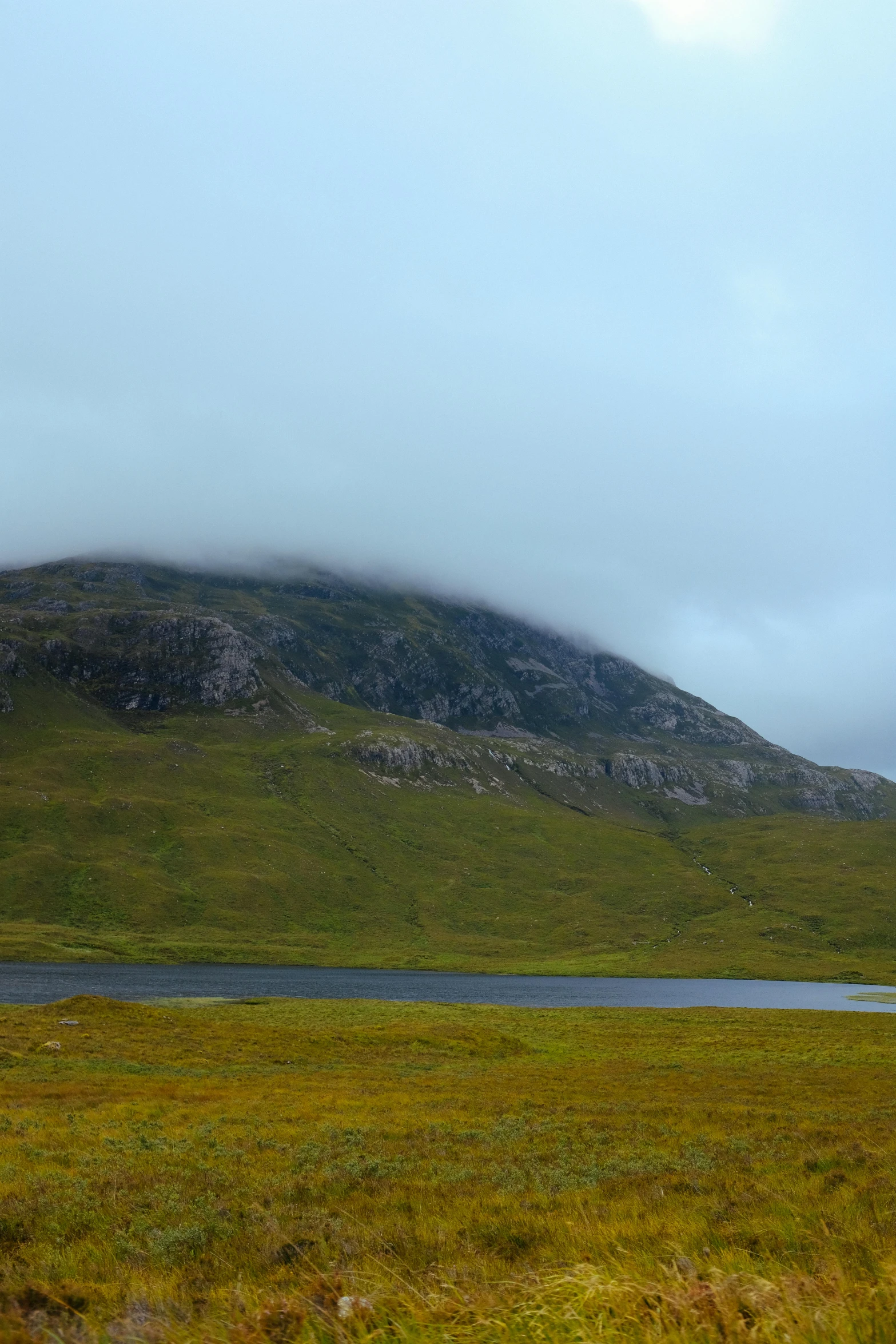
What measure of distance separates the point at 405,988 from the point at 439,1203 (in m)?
134

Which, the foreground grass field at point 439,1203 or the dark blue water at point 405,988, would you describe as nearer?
the foreground grass field at point 439,1203

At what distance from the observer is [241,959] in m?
183

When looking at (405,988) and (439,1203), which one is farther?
(405,988)

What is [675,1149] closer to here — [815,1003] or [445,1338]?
[445,1338]

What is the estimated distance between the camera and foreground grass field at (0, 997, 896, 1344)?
6.43 metres

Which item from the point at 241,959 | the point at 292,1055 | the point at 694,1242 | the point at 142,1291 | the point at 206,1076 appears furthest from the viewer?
the point at 241,959

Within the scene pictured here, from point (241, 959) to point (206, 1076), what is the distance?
15388 centimetres

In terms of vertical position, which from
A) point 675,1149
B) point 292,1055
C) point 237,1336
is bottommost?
point 292,1055

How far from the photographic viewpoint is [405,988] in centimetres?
13888

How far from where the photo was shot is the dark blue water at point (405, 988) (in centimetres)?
11181

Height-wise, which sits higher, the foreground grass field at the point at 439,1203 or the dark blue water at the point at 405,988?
the foreground grass field at the point at 439,1203

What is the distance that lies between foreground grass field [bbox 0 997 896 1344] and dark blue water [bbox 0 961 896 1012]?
7257 centimetres

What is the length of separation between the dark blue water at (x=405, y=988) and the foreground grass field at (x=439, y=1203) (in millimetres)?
72574

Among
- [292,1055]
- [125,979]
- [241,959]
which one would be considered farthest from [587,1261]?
[241,959]
